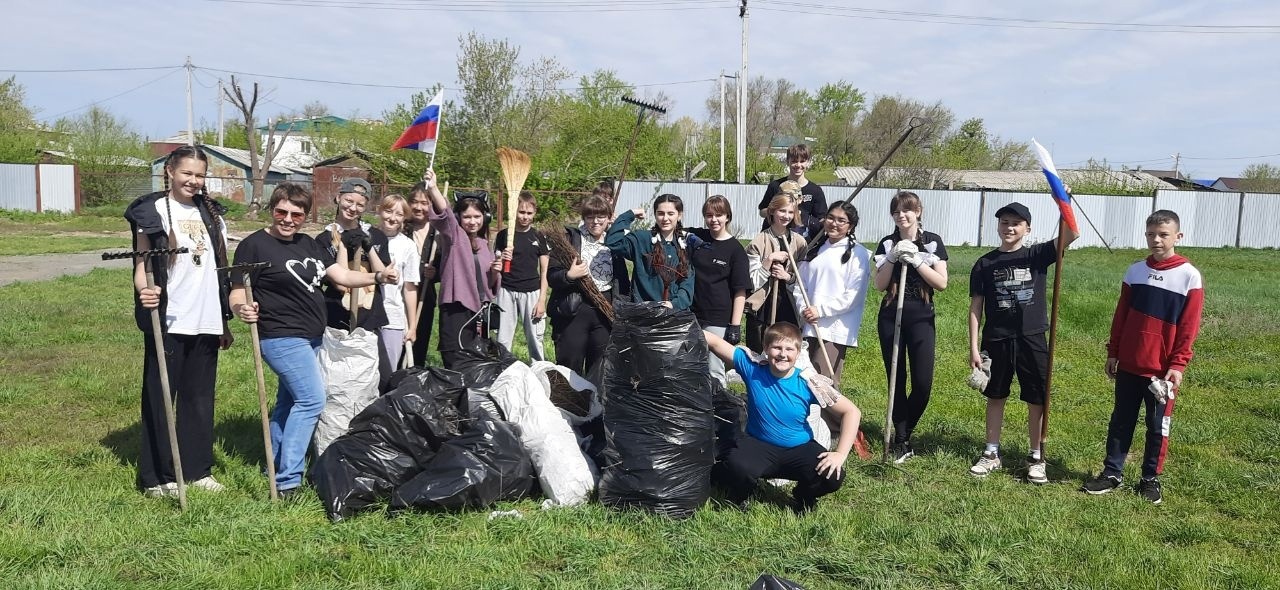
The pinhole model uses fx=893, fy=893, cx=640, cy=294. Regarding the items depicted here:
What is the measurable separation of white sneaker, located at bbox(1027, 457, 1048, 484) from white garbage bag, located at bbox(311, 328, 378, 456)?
3661 mm

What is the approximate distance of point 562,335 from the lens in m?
5.58

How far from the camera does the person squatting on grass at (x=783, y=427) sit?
4266 millimetres

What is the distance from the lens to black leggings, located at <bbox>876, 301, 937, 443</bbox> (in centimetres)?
534

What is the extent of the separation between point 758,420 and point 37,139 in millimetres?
44608

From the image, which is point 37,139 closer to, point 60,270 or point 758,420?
point 60,270

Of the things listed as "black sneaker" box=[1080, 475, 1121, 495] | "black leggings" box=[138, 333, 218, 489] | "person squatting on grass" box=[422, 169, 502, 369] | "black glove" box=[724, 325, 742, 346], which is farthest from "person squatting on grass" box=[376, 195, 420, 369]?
"black sneaker" box=[1080, 475, 1121, 495]

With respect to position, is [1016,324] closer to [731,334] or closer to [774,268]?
[774,268]

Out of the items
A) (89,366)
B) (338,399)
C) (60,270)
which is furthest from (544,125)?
(338,399)

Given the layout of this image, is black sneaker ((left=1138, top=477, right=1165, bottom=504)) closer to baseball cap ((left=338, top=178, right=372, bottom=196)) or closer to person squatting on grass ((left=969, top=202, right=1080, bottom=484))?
person squatting on grass ((left=969, top=202, right=1080, bottom=484))

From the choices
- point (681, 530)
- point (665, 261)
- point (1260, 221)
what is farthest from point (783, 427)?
point (1260, 221)

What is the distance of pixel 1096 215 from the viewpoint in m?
24.9

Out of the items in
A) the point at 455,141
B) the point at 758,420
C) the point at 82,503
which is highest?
the point at 455,141

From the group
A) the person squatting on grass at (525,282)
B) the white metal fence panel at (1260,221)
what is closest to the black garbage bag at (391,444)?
the person squatting on grass at (525,282)

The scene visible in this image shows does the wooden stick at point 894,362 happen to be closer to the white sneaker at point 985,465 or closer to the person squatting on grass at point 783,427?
the white sneaker at point 985,465
